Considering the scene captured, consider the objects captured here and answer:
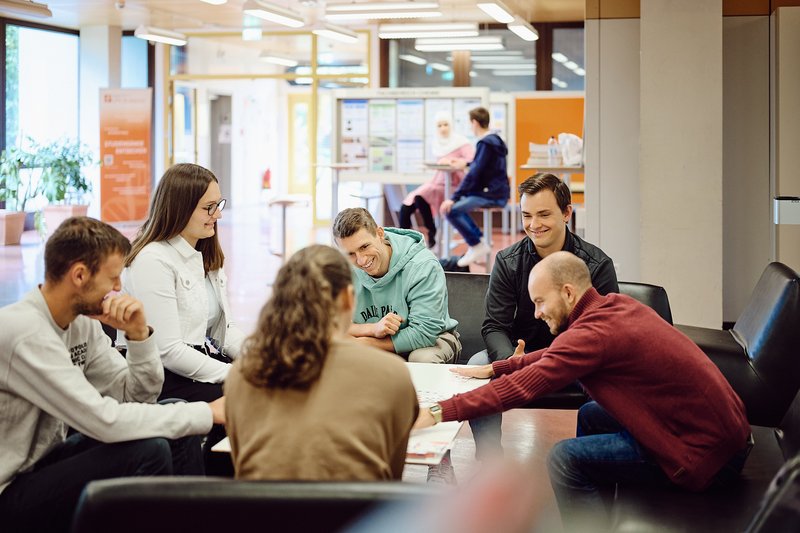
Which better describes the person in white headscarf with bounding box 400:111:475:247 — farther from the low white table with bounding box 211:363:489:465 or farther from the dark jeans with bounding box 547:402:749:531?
the dark jeans with bounding box 547:402:749:531

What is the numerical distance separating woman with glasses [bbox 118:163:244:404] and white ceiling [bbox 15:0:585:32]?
1001 centimetres

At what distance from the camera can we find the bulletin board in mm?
11914

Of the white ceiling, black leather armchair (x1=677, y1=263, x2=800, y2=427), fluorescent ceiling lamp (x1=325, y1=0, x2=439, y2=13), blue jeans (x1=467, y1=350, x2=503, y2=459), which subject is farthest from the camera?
the white ceiling

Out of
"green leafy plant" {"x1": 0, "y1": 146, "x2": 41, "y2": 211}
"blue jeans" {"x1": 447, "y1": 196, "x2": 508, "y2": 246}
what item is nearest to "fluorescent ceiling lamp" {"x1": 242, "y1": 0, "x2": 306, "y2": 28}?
"blue jeans" {"x1": 447, "y1": 196, "x2": 508, "y2": 246}

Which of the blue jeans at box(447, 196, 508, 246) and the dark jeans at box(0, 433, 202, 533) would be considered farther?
the blue jeans at box(447, 196, 508, 246)

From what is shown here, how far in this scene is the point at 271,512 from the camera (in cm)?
154

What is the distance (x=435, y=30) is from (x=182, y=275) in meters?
10.4

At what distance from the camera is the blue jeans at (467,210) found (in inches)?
388

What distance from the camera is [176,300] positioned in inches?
136

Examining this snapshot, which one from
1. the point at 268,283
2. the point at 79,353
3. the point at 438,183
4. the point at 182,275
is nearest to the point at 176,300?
the point at 182,275

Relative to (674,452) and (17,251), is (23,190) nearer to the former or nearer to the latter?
(17,251)

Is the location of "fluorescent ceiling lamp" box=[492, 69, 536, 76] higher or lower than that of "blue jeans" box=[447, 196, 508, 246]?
higher

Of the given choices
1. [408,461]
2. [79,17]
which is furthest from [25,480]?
[79,17]

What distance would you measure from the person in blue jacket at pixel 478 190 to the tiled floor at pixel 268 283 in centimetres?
69
